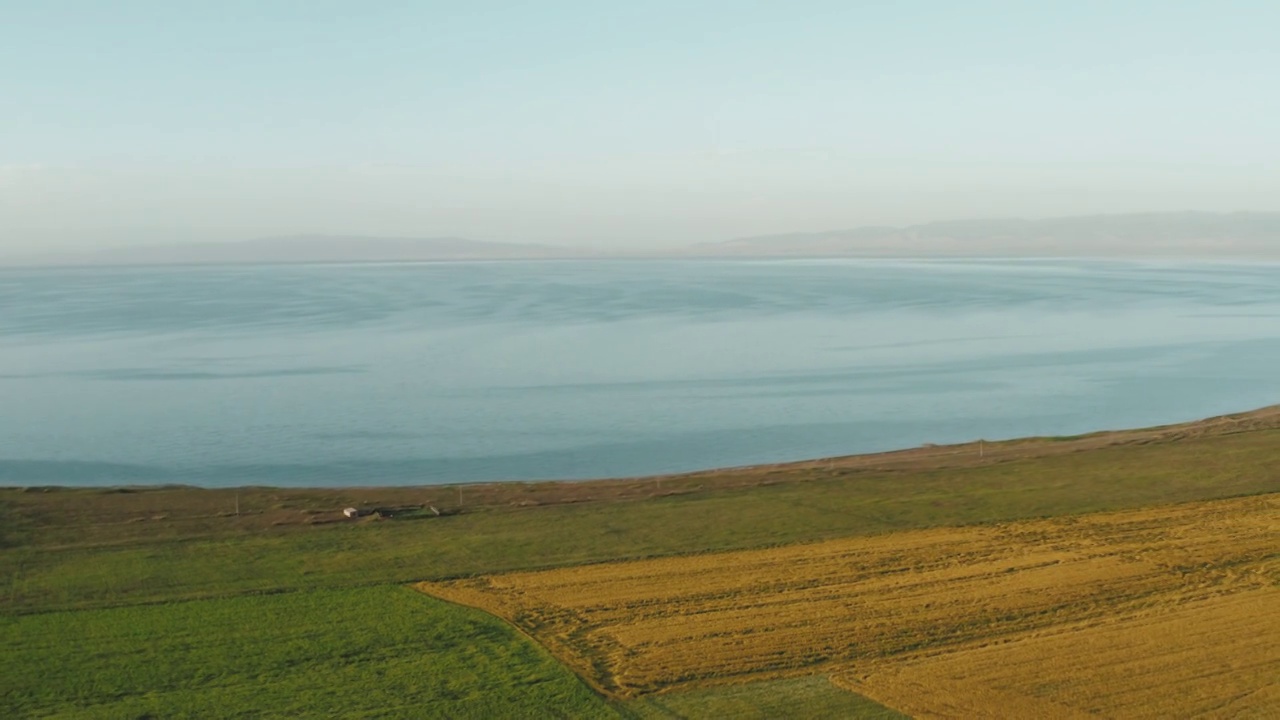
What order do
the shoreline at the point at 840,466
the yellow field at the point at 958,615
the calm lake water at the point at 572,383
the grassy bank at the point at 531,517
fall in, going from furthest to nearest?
the calm lake water at the point at 572,383
the shoreline at the point at 840,466
the grassy bank at the point at 531,517
the yellow field at the point at 958,615

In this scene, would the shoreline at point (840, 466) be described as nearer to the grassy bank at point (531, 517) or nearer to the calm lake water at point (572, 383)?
the grassy bank at point (531, 517)

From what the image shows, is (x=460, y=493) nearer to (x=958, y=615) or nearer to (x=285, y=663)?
(x=285, y=663)

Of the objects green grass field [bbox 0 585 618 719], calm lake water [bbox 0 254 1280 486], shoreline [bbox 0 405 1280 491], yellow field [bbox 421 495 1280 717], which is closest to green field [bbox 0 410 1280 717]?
green grass field [bbox 0 585 618 719]

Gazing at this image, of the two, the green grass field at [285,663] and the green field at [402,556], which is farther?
the green field at [402,556]

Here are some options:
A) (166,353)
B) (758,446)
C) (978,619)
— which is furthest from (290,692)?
(166,353)

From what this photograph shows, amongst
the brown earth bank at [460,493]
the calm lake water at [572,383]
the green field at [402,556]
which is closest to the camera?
the green field at [402,556]

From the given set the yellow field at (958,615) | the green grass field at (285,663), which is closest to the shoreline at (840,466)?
the yellow field at (958,615)

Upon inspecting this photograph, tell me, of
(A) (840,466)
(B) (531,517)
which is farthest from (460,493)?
(A) (840,466)
